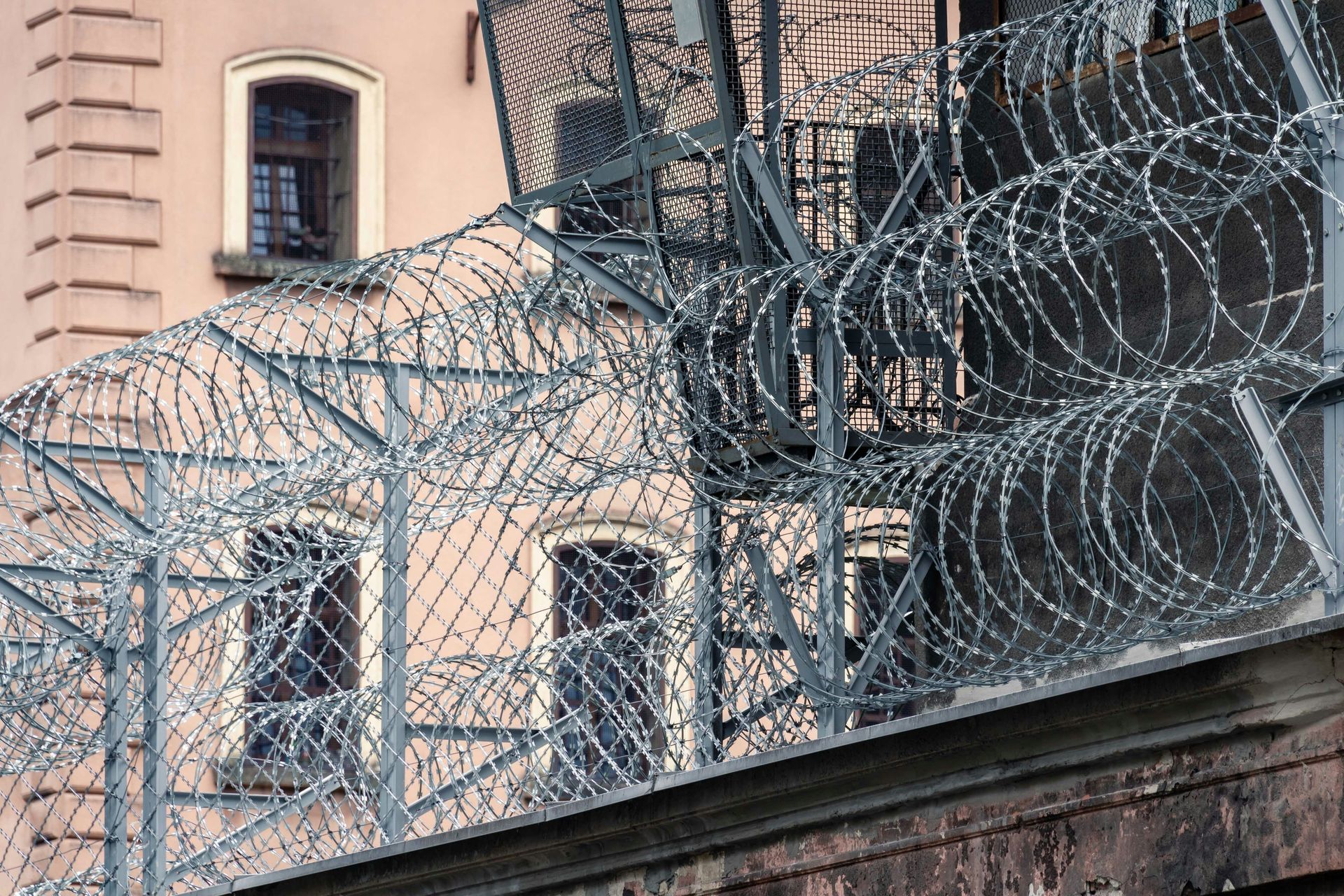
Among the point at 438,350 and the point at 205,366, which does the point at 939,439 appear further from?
the point at 205,366

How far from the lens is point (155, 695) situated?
841 cm

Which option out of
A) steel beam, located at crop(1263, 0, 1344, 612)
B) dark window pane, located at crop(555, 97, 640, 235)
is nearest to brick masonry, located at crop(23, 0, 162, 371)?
dark window pane, located at crop(555, 97, 640, 235)

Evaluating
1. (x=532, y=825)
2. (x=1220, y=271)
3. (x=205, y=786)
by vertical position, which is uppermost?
(x=1220, y=271)

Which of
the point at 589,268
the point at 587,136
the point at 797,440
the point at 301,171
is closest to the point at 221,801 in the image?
the point at 589,268

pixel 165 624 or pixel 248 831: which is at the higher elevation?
pixel 165 624

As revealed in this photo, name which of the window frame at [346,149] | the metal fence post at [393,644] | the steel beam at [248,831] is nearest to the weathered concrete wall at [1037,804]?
the metal fence post at [393,644]

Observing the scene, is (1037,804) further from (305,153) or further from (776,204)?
(305,153)

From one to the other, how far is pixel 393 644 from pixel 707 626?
155 cm

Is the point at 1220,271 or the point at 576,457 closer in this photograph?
the point at 576,457

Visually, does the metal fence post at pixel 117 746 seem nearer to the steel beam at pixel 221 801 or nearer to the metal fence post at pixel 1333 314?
the steel beam at pixel 221 801

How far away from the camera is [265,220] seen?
17.7 m

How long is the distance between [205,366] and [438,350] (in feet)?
34.8

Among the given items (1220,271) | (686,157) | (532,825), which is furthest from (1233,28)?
(532,825)

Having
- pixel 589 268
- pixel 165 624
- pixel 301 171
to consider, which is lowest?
pixel 165 624
